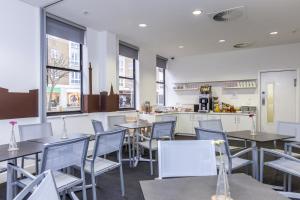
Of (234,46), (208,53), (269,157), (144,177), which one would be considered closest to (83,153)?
(144,177)

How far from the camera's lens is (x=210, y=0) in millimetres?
3592

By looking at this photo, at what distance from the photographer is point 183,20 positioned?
4441mm

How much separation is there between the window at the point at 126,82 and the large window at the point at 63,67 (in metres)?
1.39

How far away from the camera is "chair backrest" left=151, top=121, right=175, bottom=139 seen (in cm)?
384

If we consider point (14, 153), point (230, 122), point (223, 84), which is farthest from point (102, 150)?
point (223, 84)

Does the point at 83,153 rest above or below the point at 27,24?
below

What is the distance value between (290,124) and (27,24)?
4.46 metres

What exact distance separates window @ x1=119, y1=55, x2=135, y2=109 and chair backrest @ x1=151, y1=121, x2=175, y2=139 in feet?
7.56

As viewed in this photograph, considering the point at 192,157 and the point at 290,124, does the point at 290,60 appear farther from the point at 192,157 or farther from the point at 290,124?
the point at 192,157

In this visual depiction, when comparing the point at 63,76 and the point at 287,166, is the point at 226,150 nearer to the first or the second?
the point at 287,166

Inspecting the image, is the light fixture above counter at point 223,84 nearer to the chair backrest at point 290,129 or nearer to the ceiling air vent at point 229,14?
the ceiling air vent at point 229,14

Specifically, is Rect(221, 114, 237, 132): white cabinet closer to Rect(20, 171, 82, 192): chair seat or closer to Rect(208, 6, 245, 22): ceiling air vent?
Rect(208, 6, 245, 22): ceiling air vent

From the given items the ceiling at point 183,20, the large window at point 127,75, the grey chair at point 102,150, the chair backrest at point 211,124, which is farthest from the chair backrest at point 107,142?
the large window at point 127,75

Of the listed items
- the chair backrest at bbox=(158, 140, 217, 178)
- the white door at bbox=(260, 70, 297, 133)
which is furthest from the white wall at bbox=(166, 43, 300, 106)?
the chair backrest at bbox=(158, 140, 217, 178)
